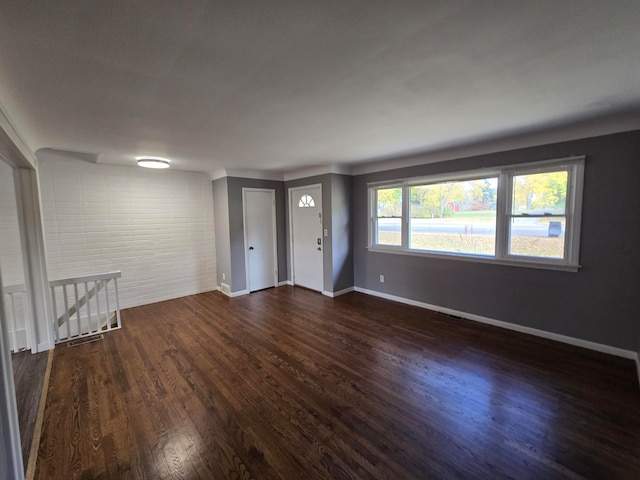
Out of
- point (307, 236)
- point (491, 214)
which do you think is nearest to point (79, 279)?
point (307, 236)

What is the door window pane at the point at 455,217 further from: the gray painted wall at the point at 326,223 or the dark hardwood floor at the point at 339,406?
the gray painted wall at the point at 326,223

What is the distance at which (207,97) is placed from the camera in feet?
6.35

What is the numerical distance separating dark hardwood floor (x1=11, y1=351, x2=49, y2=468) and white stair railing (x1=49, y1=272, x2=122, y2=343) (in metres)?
0.40

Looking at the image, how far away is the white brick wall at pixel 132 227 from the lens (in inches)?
155

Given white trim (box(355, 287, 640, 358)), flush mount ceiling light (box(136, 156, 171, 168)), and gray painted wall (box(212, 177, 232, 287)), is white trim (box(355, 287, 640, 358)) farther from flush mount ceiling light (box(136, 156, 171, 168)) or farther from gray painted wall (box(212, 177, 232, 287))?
flush mount ceiling light (box(136, 156, 171, 168))

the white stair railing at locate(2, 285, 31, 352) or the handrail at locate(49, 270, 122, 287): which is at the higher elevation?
the handrail at locate(49, 270, 122, 287)

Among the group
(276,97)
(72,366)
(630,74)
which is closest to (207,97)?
(276,97)

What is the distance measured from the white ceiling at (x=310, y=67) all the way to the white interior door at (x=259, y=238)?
2.47 m

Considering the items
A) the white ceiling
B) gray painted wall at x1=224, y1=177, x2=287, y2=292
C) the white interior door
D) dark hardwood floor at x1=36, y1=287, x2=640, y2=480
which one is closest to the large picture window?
the white ceiling

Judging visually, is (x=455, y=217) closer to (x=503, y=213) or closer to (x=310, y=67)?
(x=503, y=213)

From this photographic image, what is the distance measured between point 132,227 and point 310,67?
14.3 ft

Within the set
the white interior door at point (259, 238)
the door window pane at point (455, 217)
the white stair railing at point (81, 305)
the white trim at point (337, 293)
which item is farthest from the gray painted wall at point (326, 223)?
the white stair railing at point (81, 305)

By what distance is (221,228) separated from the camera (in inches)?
206

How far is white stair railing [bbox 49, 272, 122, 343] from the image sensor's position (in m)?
3.41
